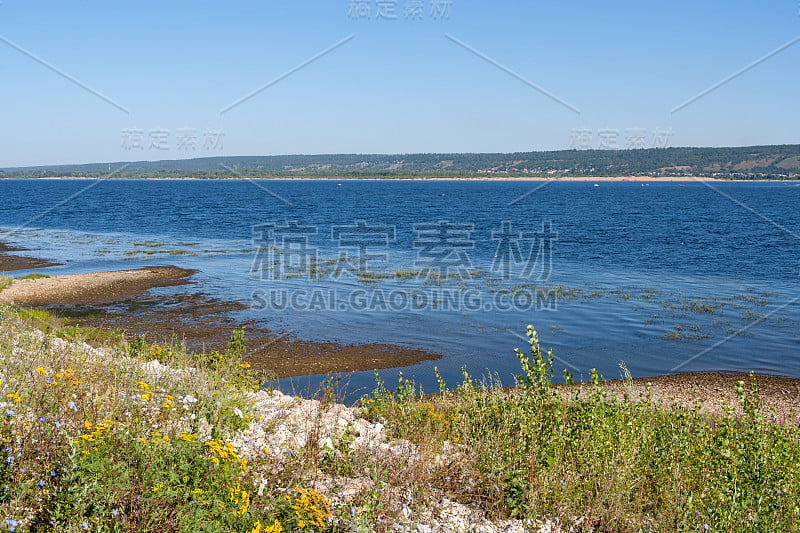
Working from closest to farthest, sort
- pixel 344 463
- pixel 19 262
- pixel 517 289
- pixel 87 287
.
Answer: pixel 344 463, pixel 87 287, pixel 517 289, pixel 19 262

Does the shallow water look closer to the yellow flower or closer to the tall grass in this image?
the tall grass

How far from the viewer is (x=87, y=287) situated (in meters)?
24.5

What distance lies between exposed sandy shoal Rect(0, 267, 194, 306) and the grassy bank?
1637 cm

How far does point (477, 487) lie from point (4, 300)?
2125cm

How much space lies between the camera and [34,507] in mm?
4434

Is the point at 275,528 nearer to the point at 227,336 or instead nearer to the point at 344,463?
the point at 344,463

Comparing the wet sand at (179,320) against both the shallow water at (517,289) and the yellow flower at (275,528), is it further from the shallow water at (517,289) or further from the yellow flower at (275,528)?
the yellow flower at (275,528)

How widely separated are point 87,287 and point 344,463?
22.2 metres

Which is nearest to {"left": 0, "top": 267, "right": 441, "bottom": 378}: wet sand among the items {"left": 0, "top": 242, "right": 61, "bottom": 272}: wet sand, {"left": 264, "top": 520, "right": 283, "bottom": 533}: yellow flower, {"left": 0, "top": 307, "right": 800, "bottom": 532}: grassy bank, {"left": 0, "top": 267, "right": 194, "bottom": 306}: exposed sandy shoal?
{"left": 0, "top": 267, "right": 194, "bottom": 306}: exposed sandy shoal

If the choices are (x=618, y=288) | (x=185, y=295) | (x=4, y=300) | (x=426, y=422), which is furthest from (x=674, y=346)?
(x=4, y=300)

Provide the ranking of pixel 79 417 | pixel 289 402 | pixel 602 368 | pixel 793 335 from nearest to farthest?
Answer: pixel 79 417 → pixel 289 402 → pixel 602 368 → pixel 793 335

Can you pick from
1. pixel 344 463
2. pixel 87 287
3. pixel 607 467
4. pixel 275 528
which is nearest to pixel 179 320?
pixel 87 287

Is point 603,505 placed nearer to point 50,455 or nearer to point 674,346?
point 50,455

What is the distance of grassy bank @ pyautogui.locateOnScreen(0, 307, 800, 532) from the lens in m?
4.52
